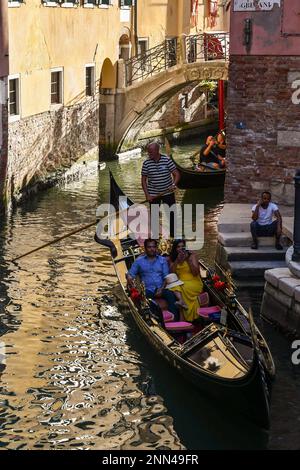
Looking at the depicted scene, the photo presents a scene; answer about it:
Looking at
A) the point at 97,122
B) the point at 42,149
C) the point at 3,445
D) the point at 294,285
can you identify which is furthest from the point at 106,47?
the point at 3,445

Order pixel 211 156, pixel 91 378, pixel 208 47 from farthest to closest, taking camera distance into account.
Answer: pixel 208 47 → pixel 211 156 → pixel 91 378

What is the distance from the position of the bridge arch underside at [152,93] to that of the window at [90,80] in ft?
2.80

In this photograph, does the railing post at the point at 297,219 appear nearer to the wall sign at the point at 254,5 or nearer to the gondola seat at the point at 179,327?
the gondola seat at the point at 179,327

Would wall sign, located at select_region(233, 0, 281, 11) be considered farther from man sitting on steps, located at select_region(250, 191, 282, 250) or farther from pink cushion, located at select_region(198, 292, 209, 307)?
pink cushion, located at select_region(198, 292, 209, 307)

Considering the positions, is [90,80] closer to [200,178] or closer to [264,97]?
[200,178]

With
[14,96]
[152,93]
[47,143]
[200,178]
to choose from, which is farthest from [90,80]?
[14,96]

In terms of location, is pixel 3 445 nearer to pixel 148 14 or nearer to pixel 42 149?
pixel 42 149

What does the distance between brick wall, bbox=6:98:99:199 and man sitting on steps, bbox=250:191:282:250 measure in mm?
4161

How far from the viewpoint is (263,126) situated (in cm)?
1054

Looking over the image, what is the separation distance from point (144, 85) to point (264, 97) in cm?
697

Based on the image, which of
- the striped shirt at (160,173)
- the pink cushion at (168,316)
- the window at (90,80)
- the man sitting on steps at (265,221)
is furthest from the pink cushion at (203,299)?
the window at (90,80)

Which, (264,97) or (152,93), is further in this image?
(152,93)

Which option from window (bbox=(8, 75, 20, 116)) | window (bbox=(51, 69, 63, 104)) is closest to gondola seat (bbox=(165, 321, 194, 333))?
window (bbox=(8, 75, 20, 116))

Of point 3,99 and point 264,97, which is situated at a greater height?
point 264,97
